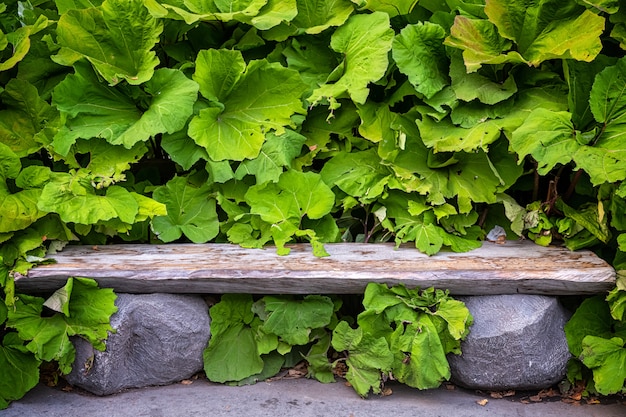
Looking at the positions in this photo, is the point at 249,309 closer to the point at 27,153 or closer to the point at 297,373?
the point at 297,373

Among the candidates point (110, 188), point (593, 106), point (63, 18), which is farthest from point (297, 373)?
point (63, 18)

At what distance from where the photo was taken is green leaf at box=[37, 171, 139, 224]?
2.58m

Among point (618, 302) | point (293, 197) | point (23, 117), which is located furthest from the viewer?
point (23, 117)

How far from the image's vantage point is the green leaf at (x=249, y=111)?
2.87m

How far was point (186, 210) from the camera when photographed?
297cm

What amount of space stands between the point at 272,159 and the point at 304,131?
30cm

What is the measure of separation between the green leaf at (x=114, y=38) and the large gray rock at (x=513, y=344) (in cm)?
175

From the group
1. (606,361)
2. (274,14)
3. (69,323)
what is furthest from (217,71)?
(606,361)

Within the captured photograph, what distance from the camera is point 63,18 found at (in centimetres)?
279

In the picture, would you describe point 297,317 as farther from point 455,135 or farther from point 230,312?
point 455,135

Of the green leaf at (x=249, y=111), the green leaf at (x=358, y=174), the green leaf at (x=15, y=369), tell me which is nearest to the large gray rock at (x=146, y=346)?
the green leaf at (x=15, y=369)

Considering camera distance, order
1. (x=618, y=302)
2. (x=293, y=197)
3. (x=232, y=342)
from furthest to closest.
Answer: (x=293, y=197) < (x=232, y=342) < (x=618, y=302)

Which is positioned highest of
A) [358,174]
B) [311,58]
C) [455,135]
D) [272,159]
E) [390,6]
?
[390,6]

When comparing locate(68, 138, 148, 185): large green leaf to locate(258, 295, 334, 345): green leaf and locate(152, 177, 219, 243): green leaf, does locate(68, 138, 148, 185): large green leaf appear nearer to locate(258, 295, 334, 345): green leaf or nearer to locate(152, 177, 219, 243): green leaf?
locate(152, 177, 219, 243): green leaf
